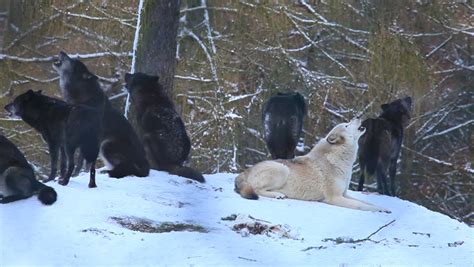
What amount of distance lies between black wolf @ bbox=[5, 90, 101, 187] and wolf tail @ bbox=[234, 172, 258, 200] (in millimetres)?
1606

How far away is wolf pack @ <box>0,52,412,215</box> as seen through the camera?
32.8 feet

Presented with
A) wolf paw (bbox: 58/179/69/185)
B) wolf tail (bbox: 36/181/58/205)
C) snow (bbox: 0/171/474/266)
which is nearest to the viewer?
snow (bbox: 0/171/474/266)

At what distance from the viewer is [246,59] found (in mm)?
19547

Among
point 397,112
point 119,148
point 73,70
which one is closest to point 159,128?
point 73,70

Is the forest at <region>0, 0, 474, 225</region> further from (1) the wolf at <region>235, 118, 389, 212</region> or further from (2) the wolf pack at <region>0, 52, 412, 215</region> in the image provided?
(1) the wolf at <region>235, 118, 389, 212</region>

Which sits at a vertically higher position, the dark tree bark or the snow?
the dark tree bark

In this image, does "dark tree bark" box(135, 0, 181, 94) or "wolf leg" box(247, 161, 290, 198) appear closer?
"wolf leg" box(247, 161, 290, 198)

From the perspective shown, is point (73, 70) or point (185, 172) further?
point (73, 70)

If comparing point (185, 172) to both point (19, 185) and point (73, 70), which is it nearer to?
point (73, 70)

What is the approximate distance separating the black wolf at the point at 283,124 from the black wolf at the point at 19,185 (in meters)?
4.77

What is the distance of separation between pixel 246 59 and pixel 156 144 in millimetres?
7531

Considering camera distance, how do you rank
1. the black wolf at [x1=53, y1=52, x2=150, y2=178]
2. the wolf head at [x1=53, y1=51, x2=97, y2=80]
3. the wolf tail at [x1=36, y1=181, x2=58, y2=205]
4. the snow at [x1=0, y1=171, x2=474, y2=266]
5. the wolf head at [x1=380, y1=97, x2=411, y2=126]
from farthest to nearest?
the wolf head at [x1=380, y1=97, x2=411, y2=126] < the wolf head at [x1=53, y1=51, x2=97, y2=80] < the black wolf at [x1=53, y1=52, x2=150, y2=178] < the wolf tail at [x1=36, y1=181, x2=58, y2=205] < the snow at [x1=0, y1=171, x2=474, y2=266]

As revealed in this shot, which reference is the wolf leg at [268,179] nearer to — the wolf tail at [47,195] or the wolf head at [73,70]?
the wolf head at [73,70]

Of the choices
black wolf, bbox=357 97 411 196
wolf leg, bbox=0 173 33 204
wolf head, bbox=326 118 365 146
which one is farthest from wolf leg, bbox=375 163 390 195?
wolf leg, bbox=0 173 33 204
